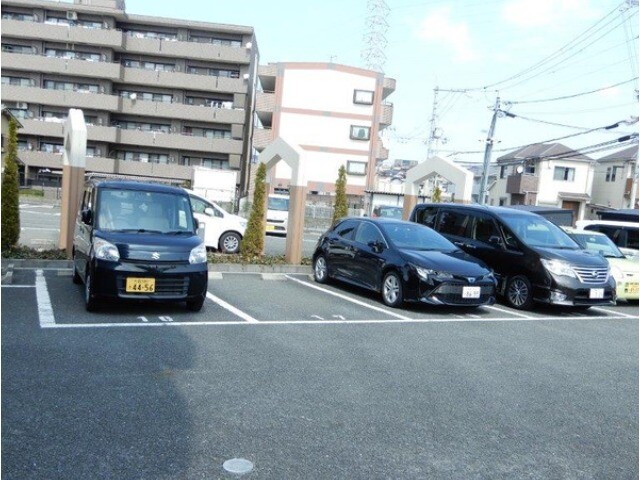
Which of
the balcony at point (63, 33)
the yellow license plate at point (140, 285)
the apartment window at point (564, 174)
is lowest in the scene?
the yellow license plate at point (140, 285)

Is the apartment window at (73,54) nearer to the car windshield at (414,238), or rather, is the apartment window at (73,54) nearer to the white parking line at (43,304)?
the white parking line at (43,304)

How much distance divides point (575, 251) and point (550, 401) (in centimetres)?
581

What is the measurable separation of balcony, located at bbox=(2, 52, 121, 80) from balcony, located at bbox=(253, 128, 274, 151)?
9156mm

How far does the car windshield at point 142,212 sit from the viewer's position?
24.6 ft

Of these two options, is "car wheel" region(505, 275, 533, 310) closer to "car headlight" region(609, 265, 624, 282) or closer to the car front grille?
the car front grille

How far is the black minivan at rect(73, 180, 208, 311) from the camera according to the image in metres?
6.82

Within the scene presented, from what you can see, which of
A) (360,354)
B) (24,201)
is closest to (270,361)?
(360,354)

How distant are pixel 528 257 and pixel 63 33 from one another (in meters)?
33.5

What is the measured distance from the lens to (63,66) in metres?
33.9

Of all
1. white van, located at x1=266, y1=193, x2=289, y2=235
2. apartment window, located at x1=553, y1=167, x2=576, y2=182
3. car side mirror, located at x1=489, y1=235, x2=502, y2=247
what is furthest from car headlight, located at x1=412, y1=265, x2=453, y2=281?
apartment window, located at x1=553, y1=167, x2=576, y2=182

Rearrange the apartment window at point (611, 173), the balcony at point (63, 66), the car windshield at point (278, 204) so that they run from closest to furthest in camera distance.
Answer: the car windshield at point (278, 204), the balcony at point (63, 66), the apartment window at point (611, 173)

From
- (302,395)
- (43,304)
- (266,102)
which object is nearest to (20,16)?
(266,102)

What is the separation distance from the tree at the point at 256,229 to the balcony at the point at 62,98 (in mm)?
25188

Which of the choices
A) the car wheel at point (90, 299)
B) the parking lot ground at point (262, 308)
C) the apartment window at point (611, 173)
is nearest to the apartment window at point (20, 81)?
the parking lot ground at point (262, 308)
